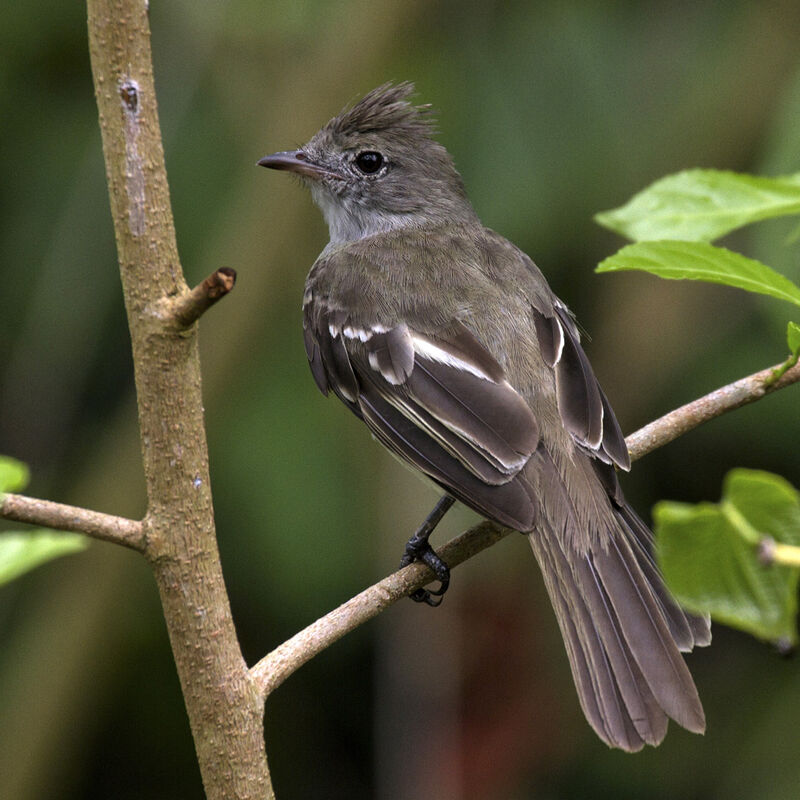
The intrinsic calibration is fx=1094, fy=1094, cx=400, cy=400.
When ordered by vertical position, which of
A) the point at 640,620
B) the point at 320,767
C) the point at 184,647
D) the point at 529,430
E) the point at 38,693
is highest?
the point at 184,647

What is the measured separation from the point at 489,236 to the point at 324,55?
4.81ft

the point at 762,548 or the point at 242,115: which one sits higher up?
the point at 762,548

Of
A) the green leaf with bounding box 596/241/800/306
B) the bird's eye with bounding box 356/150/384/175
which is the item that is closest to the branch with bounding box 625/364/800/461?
the green leaf with bounding box 596/241/800/306

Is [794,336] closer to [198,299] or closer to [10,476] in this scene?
[198,299]

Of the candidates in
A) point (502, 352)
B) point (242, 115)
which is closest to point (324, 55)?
point (242, 115)

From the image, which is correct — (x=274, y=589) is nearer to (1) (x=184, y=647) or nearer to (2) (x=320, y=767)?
(2) (x=320, y=767)

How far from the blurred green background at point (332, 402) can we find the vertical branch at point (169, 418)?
2298 mm

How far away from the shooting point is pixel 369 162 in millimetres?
4273

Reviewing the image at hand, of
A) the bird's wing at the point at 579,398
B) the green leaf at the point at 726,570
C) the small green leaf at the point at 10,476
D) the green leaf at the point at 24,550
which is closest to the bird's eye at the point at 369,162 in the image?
the bird's wing at the point at 579,398

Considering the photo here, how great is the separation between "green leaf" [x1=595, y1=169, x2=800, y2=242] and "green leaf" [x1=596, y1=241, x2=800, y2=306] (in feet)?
1.01

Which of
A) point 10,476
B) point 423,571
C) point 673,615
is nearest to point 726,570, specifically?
point 10,476

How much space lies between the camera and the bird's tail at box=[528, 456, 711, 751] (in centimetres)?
230

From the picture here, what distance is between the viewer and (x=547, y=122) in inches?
185

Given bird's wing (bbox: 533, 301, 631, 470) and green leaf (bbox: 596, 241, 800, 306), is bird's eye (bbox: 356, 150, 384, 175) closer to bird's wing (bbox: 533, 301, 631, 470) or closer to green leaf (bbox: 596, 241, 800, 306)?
bird's wing (bbox: 533, 301, 631, 470)
